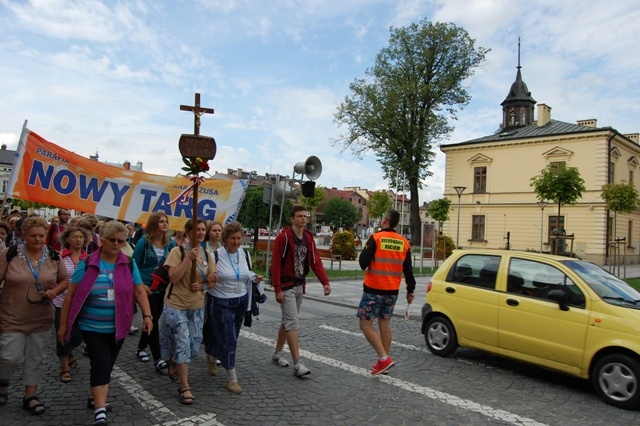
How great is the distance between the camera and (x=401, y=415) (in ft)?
15.5

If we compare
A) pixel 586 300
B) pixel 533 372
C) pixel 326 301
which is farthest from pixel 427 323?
pixel 326 301

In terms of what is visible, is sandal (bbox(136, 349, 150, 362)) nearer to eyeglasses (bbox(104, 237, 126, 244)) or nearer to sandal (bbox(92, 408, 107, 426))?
sandal (bbox(92, 408, 107, 426))

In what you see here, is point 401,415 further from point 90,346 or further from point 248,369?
point 90,346

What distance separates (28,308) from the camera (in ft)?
14.7

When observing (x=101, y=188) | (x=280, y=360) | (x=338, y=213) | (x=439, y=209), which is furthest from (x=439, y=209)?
(x=338, y=213)

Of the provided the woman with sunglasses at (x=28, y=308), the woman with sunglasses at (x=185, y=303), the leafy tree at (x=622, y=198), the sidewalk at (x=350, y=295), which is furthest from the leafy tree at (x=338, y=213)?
the woman with sunglasses at (x=28, y=308)

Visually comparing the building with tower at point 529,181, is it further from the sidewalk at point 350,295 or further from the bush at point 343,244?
the sidewalk at point 350,295

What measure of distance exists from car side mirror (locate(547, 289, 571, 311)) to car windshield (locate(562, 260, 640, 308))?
34 cm

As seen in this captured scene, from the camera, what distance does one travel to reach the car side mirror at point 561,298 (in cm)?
570

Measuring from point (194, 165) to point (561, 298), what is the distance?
4384 millimetres

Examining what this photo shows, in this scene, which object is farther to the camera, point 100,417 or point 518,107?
point 518,107

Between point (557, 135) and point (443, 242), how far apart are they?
1637 cm

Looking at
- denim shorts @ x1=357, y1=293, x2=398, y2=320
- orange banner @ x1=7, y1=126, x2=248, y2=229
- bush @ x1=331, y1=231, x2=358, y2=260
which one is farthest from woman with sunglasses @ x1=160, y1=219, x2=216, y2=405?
bush @ x1=331, y1=231, x2=358, y2=260

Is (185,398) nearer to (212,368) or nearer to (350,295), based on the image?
(212,368)
